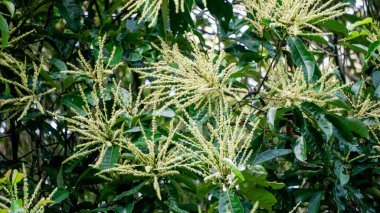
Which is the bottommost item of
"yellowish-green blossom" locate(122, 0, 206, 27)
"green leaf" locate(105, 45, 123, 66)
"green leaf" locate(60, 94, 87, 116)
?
"green leaf" locate(60, 94, 87, 116)

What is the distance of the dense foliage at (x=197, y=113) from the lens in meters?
2.17

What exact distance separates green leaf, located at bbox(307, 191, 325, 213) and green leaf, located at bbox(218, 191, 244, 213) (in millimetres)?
712

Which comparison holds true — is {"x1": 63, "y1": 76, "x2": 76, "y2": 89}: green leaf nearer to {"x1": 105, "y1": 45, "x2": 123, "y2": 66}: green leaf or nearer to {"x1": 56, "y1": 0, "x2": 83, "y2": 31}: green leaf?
{"x1": 105, "y1": 45, "x2": 123, "y2": 66}: green leaf

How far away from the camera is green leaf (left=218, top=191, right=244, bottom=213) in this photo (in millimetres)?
1973

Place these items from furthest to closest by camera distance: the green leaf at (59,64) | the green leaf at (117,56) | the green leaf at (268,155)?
the green leaf at (59,64)
the green leaf at (117,56)
the green leaf at (268,155)

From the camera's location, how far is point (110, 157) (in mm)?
2336

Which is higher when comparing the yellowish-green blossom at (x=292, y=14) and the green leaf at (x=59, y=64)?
the yellowish-green blossom at (x=292, y=14)

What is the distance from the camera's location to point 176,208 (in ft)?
7.72

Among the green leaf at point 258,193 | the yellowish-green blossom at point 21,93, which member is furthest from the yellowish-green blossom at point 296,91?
the yellowish-green blossom at point 21,93

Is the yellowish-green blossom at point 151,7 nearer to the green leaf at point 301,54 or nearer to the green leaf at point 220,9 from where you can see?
the green leaf at point 220,9

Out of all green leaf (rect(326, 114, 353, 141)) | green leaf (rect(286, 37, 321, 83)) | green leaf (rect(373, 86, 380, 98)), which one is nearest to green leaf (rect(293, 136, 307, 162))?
green leaf (rect(326, 114, 353, 141))

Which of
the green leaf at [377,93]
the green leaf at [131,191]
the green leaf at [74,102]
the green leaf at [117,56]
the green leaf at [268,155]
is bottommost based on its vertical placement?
the green leaf at [131,191]

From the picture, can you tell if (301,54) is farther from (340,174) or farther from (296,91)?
(340,174)

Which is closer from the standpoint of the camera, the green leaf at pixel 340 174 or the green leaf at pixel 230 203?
the green leaf at pixel 230 203
